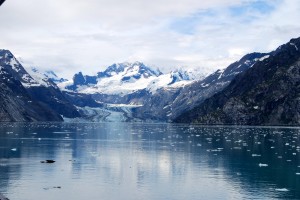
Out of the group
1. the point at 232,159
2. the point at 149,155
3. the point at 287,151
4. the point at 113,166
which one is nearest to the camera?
the point at 113,166

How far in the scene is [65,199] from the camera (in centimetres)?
6294

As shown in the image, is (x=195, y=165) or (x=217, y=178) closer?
(x=217, y=178)

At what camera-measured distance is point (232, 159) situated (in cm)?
11181

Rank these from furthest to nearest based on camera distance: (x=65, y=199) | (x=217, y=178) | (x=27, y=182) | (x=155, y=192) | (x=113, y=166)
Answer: (x=113, y=166)
(x=217, y=178)
(x=27, y=182)
(x=155, y=192)
(x=65, y=199)

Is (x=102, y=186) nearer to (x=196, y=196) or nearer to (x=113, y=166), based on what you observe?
(x=196, y=196)

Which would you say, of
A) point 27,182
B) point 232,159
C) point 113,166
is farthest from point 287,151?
point 27,182

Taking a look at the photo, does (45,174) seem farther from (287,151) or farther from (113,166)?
(287,151)

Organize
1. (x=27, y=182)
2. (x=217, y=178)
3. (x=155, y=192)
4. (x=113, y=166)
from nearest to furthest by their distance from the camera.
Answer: (x=155, y=192) < (x=27, y=182) < (x=217, y=178) < (x=113, y=166)

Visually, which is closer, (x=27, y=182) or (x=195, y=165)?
(x=27, y=182)

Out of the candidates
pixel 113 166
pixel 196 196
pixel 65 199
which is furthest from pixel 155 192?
pixel 113 166

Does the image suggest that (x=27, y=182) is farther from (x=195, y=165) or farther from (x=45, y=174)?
(x=195, y=165)

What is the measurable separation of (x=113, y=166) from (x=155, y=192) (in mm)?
30012

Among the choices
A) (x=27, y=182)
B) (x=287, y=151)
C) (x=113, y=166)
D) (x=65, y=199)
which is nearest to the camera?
(x=65, y=199)

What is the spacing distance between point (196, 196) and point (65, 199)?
56.4ft
